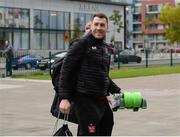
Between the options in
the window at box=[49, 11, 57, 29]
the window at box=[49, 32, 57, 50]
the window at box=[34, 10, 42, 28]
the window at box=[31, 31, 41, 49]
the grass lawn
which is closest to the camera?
the grass lawn

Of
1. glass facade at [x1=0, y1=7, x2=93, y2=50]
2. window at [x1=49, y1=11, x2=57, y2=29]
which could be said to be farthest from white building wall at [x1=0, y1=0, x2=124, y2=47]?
window at [x1=49, y1=11, x2=57, y2=29]

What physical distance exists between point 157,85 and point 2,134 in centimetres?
1178

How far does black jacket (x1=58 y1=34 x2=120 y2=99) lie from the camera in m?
5.80

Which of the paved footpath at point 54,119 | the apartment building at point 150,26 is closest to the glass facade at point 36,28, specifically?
the paved footpath at point 54,119

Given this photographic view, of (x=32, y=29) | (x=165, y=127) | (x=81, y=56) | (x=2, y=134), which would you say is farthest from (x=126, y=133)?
(x=32, y=29)

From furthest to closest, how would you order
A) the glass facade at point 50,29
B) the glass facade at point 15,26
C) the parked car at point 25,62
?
the glass facade at point 50,29 → the glass facade at point 15,26 → the parked car at point 25,62

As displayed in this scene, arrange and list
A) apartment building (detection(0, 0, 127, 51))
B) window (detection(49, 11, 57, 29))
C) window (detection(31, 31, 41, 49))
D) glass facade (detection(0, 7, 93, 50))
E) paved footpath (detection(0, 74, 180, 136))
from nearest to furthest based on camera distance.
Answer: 1. paved footpath (detection(0, 74, 180, 136))
2. glass facade (detection(0, 7, 93, 50))
3. apartment building (detection(0, 0, 127, 51))
4. window (detection(31, 31, 41, 49))
5. window (detection(49, 11, 57, 29))

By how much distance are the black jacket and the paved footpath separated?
361 centimetres

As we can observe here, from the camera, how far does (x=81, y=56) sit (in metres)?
5.82

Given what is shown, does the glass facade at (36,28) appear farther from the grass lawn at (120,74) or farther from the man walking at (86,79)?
the man walking at (86,79)

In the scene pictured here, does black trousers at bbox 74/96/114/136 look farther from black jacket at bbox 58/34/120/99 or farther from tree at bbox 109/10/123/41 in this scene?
tree at bbox 109/10/123/41

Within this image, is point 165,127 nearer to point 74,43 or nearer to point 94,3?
point 74,43

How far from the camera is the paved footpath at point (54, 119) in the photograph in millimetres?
9664

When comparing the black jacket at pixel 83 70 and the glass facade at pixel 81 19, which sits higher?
the glass facade at pixel 81 19
